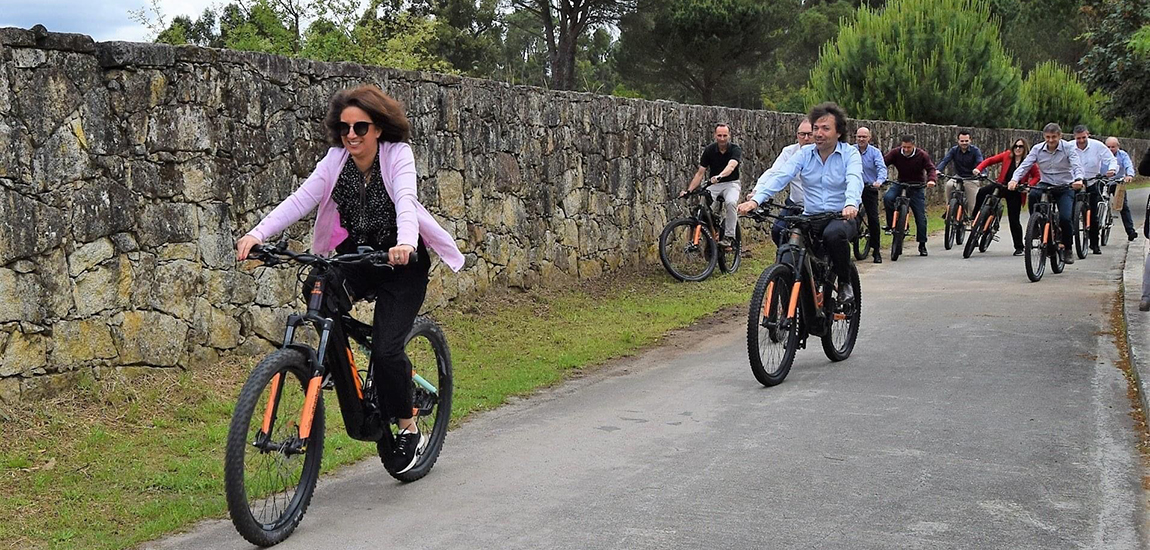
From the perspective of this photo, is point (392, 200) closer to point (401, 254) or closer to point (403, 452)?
point (401, 254)

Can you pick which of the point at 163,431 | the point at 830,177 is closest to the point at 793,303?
the point at 830,177

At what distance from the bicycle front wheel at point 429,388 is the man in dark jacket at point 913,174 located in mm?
12755

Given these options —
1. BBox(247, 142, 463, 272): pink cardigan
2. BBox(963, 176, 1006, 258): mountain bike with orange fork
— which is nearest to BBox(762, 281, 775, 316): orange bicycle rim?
BBox(247, 142, 463, 272): pink cardigan

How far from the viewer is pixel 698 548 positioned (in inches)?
195

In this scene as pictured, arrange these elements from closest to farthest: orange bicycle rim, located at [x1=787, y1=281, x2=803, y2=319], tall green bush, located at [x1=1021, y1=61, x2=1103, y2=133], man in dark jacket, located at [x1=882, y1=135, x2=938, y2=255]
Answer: orange bicycle rim, located at [x1=787, y1=281, x2=803, y2=319]
man in dark jacket, located at [x1=882, y1=135, x2=938, y2=255]
tall green bush, located at [x1=1021, y1=61, x2=1103, y2=133]

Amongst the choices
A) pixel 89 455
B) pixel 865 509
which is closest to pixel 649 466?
pixel 865 509

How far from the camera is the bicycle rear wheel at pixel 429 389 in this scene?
5.99 meters

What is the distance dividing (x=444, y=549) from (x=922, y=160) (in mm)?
14340

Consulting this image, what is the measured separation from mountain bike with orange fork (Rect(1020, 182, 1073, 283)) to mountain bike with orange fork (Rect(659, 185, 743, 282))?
3.31 metres

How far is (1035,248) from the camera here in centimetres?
1453

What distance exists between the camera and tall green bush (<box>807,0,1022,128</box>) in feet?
110

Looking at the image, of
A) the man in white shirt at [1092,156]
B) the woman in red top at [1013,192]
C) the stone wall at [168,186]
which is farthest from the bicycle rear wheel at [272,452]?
the woman in red top at [1013,192]

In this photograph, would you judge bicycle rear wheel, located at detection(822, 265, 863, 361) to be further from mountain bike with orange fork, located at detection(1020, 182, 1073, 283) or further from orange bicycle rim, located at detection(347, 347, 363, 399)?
mountain bike with orange fork, located at detection(1020, 182, 1073, 283)

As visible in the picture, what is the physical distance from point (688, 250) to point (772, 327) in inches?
256
